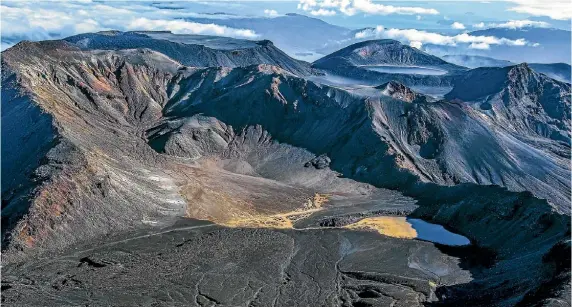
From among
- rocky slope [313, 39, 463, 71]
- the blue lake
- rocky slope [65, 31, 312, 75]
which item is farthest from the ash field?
rocky slope [313, 39, 463, 71]

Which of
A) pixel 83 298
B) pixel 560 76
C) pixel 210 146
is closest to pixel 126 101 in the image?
pixel 210 146

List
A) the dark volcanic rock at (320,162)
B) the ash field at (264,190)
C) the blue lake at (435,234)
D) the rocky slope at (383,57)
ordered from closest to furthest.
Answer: the ash field at (264,190), the blue lake at (435,234), the dark volcanic rock at (320,162), the rocky slope at (383,57)

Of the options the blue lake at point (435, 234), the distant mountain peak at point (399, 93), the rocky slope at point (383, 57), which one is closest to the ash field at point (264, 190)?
the blue lake at point (435, 234)

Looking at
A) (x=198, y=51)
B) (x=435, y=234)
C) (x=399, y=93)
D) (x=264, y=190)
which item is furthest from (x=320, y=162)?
(x=198, y=51)

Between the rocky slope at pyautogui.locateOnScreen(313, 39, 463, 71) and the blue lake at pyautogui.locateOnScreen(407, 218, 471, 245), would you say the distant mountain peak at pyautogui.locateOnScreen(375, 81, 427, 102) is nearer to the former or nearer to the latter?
the blue lake at pyautogui.locateOnScreen(407, 218, 471, 245)

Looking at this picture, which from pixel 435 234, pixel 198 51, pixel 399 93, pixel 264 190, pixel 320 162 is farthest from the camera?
pixel 198 51

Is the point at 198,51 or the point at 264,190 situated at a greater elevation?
the point at 198,51

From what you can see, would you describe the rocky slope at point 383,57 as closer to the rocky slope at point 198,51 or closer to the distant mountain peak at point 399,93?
the rocky slope at point 198,51

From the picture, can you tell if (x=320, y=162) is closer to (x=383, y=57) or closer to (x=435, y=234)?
(x=435, y=234)
